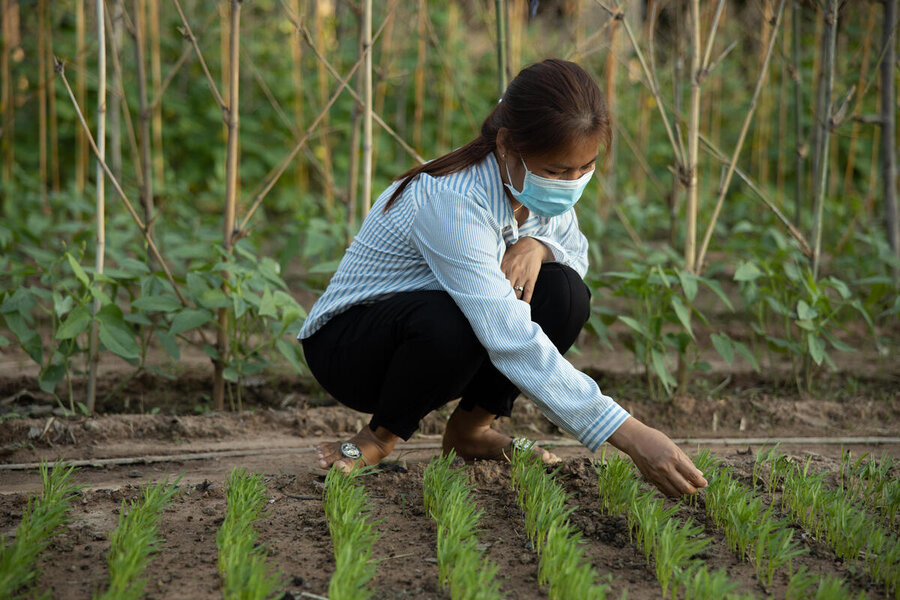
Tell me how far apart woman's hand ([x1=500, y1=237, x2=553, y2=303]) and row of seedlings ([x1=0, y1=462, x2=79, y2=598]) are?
4.21 feet

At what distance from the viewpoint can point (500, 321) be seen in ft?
7.09

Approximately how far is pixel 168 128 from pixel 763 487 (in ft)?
18.8

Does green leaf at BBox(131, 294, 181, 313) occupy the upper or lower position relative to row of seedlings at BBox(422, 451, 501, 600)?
upper

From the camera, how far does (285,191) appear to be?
6.90 m

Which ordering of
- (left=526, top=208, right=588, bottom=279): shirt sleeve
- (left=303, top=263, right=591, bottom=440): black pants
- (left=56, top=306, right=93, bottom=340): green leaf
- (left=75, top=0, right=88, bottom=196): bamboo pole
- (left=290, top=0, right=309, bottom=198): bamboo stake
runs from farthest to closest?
(left=290, top=0, right=309, bottom=198): bamboo stake < (left=75, top=0, right=88, bottom=196): bamboo pole < (left=56, top=306, right=93, bottom=340): green leaf < (left=526, top=208, right=588, bottom=279): shirt sleeve < (left=303, top=263, right=591, bottom=440): black pants

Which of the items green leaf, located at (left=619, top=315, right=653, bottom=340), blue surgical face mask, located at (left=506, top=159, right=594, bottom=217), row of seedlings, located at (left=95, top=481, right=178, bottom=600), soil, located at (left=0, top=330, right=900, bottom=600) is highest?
blue surgical face mask, located at (left=506, top=159, right=594, bottom=217)

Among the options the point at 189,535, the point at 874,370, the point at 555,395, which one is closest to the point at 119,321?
the point at 189,535

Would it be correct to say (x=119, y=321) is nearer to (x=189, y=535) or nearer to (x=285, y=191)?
(x=189, y=535)

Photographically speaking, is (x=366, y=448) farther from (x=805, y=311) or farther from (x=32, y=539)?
(x=805, y=311)

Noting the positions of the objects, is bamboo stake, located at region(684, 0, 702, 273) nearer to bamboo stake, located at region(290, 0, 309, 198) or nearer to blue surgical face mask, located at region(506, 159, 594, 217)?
blue surgical face mask, located at region(506, 159, 594, 217)

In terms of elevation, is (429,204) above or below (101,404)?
above

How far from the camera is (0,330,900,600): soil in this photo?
78.7 inches

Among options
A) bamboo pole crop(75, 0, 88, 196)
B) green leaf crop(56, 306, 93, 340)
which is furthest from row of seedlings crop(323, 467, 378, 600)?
bamboo pole crop(75, 0, 88, 196)

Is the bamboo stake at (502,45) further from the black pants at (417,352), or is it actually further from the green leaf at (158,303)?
the green leaf at (158,303)
